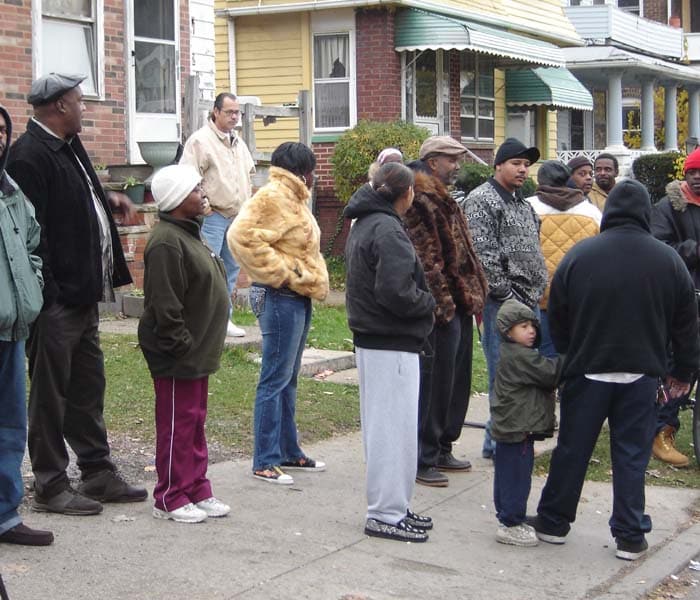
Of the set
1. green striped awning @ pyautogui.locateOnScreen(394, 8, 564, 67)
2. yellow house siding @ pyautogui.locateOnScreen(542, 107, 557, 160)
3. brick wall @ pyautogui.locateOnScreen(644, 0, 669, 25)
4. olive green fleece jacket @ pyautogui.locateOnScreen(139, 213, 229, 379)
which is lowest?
olive green fleece jacket @ pyautogui.locateOnScreen(139, 213, 229, 379)

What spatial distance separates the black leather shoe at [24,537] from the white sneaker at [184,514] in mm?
691

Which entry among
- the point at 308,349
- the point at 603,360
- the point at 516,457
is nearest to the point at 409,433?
the point at 516,457

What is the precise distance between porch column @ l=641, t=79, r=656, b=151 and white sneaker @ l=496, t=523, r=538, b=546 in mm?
26294

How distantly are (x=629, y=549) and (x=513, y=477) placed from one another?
2.22ft

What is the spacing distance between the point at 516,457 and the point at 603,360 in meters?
0.69

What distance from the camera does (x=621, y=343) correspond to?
582 centimetres

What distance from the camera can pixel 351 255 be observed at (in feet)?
19.8

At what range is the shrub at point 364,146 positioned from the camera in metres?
18.7

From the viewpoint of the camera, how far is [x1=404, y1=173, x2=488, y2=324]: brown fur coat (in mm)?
6922

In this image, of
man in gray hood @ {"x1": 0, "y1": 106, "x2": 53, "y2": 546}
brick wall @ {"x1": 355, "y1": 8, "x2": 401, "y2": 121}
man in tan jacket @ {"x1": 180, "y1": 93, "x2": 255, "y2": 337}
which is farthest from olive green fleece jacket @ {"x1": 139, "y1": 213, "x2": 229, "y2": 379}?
brick wall @ {"x1": 355, "y1": 8, "x2": 401, "y2": 121}

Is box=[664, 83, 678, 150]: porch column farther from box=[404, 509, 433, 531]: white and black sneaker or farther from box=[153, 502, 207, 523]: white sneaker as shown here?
box=[153, 502, 207, 523]: white sneaker

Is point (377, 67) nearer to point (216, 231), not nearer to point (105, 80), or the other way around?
point (105, 80)

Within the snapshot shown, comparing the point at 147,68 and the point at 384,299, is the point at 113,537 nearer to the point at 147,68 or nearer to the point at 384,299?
the point at 384,299

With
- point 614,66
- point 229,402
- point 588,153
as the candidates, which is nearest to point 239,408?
point 229,402
